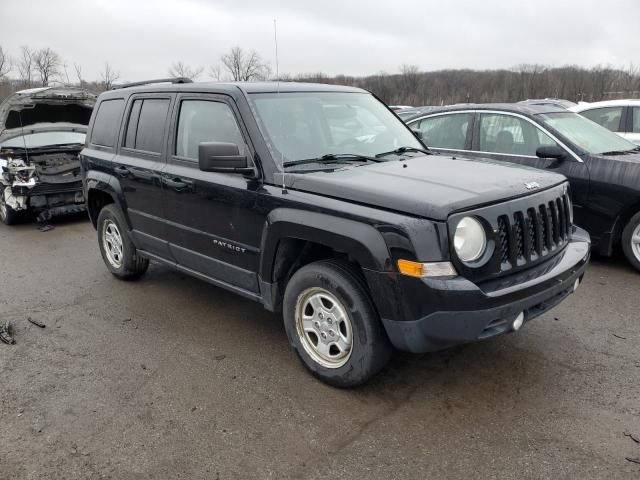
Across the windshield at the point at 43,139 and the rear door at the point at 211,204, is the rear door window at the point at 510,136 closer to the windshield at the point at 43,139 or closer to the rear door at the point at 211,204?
the rear door at the point at 211,204

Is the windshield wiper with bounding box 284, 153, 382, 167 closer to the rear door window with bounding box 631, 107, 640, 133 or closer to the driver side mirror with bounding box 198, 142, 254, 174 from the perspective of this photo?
the driver side mirror with bounding box 198, 142, 254, 174

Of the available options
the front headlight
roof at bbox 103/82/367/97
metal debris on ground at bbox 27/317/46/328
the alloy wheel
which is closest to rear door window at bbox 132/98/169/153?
roof at bbox 103/82/367/97

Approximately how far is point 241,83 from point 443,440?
2.93 metres

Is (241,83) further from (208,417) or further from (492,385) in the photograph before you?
(492,385)

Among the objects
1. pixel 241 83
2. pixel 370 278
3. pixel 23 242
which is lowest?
pixel 23 242

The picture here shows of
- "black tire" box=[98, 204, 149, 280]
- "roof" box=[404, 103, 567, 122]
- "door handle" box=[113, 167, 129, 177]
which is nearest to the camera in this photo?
"door handle" box=[113, 167, 129, 177]

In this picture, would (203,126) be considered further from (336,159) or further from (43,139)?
(43,139)

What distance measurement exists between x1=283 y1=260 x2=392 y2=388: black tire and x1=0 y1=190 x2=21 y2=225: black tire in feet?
22.3

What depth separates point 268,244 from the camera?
3.52 meters

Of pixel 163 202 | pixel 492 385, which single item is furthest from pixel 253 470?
pixel 163 202

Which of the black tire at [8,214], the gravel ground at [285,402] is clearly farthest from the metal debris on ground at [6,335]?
the black tire at [8,214]

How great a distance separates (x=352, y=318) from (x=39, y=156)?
713cm

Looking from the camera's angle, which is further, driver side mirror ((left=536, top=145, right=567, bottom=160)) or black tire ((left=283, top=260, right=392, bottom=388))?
driver side mirror ((left=536, top=145, right=567, bottom=160))

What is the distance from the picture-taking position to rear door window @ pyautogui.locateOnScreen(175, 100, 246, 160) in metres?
3.87
